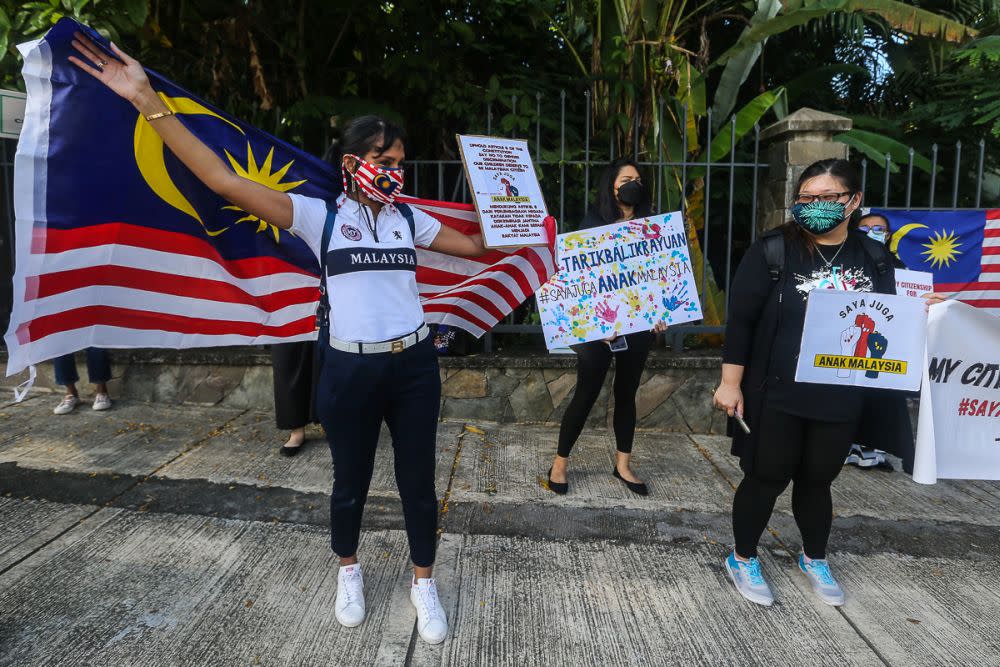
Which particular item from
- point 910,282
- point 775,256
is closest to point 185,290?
point 775,256

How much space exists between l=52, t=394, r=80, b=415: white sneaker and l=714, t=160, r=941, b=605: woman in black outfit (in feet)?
16.8

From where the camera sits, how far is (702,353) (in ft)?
18.6

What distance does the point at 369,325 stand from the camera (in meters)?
2.41

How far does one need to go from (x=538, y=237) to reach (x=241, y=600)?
2.05m

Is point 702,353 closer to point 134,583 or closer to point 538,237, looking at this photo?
point 538,237

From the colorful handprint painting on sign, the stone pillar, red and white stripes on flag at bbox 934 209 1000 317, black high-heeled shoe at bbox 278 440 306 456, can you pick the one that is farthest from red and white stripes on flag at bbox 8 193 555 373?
red and white stripes on flag at bbox 934 209 1000 317

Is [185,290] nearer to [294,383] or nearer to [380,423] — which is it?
[380,423]

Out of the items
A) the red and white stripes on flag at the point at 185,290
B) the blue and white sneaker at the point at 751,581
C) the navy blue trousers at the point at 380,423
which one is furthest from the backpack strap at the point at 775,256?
the navy blue trousers at the point at 380,423

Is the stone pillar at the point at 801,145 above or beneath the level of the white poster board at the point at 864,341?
above

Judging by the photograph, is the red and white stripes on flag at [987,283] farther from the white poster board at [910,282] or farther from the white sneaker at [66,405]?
the white sneaker at [66,405]

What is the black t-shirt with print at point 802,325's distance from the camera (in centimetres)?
271

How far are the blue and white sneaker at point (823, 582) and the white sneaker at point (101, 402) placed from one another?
5.28m

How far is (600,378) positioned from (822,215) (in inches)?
62.6

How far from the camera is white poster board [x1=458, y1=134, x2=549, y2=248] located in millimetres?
2961
